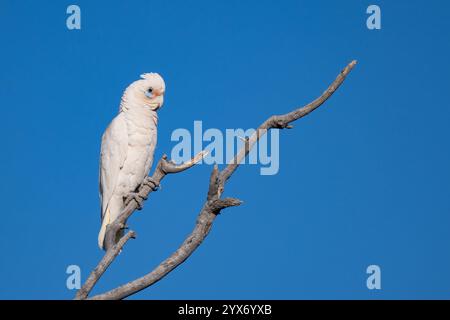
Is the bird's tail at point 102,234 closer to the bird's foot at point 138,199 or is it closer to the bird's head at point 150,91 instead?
the bird's foot at point 138,199

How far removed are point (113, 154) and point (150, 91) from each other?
101cm

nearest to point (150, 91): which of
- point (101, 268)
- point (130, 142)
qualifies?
point (130, 142)

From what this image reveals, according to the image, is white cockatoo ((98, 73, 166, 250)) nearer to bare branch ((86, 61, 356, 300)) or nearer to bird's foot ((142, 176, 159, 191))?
bird's foot ((142, 176, 159, 191))

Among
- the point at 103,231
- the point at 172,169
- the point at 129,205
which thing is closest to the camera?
the point at 172,169

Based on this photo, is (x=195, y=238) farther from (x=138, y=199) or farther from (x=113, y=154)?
(x=113, y=154)

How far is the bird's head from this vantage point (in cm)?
1059

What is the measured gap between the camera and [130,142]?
34.8 ft

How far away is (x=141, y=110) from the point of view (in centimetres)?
1061

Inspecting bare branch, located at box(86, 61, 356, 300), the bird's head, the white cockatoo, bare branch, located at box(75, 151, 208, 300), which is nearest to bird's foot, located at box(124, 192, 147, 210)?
bare branch, located at box(75, 151, 208, 300)
